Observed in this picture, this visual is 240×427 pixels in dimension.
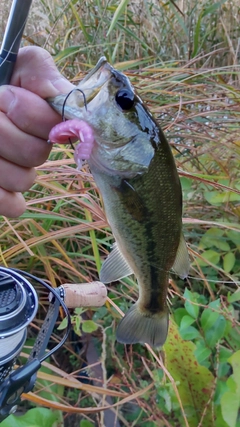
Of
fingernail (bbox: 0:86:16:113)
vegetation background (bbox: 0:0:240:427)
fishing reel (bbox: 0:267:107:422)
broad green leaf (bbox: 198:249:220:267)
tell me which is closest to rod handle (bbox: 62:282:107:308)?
fishing reel (bbox: 0:267:107:422)

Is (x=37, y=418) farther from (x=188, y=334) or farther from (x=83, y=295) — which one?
(x=188, y=334)

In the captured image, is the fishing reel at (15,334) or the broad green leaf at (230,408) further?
the broad green leaf at (230,408)

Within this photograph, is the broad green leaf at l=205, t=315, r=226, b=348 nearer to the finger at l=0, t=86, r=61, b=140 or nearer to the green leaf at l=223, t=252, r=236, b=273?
the green leaf at l=223, t=252, r=236, b=273

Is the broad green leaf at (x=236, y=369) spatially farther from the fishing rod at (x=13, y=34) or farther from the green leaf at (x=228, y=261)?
the fishing rod at (x=13, y=34)

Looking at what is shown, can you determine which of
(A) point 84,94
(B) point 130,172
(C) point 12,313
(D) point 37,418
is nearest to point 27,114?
(A) point 84,94

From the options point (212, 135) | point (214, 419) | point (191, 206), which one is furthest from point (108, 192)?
point (212, 135)

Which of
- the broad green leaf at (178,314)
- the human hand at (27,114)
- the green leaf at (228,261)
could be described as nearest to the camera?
the human hand at (27,114)

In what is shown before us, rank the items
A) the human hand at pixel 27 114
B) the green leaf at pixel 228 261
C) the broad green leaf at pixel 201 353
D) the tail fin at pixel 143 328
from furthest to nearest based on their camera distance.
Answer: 1. the green leaf at pixel 228 261
2. the broad green leaf at pixel 201 353
3. the tail fin at pixel 143 328
4. the human hand at pixel 27 114

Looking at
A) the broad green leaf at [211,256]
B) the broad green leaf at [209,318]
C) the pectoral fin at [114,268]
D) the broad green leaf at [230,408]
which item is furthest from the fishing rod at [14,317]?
the broad green leaf at [211,256]
